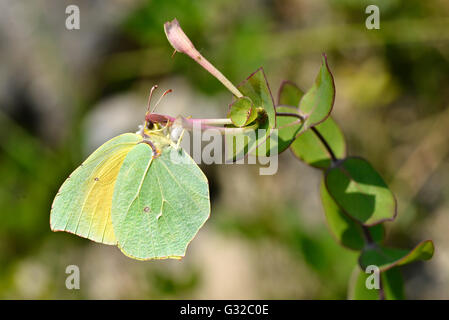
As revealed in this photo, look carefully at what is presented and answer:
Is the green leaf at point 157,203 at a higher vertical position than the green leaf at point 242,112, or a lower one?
lower

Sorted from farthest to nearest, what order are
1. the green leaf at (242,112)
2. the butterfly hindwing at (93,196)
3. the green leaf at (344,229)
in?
the green leaf at (344,229), the butterfly hindwing at (93,196), the green leaf at (242,112)

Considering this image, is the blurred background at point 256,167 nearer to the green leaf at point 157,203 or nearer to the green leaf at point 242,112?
the green leaf at point 157,203

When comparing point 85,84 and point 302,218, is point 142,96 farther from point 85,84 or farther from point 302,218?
point 302,218

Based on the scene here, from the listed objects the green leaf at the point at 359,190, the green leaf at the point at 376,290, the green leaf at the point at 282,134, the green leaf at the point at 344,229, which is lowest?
the green leaf at the point at 376,290

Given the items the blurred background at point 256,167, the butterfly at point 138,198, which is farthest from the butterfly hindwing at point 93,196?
the blurred background at point 256,167

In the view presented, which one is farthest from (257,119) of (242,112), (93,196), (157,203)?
(93,196)

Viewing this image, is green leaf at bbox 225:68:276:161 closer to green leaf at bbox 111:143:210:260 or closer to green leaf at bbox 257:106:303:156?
green leaf at bbox 257:106:303:156

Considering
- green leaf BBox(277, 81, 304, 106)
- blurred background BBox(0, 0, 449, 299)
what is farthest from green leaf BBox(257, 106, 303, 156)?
blurred background BBox(0, 0, 449, 299)
